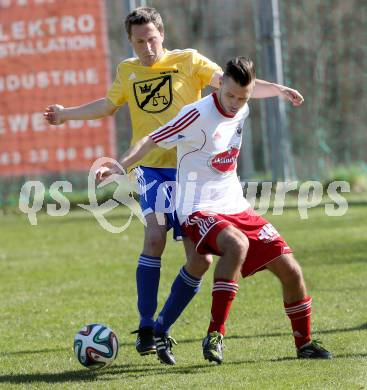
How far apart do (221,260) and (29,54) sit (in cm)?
1353

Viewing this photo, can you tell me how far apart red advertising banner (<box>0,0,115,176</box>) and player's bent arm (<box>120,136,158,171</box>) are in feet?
41.9

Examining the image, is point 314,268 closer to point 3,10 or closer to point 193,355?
point 193,355

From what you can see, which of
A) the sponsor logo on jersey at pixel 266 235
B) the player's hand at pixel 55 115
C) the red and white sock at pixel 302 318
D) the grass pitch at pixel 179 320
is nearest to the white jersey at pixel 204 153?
the sponsor logo on jersey at pixel 266 235

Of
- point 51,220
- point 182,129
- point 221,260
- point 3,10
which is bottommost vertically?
point 51,220

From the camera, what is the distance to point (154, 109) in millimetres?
6715

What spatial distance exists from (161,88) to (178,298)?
136 cm

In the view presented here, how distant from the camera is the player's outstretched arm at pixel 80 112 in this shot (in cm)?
688

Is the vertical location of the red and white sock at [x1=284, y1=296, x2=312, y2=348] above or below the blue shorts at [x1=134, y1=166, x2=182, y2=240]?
below

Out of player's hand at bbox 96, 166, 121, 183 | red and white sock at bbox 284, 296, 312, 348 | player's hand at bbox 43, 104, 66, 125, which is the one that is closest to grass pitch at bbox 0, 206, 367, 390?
red and white sock at bbox 284, 296, 312, 348

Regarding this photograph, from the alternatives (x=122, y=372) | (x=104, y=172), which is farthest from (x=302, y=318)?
(x=104, y=172)

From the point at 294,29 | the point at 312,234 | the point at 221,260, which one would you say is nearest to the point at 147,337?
the point at 221,260

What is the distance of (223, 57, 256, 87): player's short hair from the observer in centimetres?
576

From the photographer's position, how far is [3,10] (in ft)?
61.8

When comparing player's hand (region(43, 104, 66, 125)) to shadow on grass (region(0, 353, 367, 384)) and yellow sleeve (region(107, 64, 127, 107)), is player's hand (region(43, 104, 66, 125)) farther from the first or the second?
shadow on grass (region(0, 353, 367, 384))
